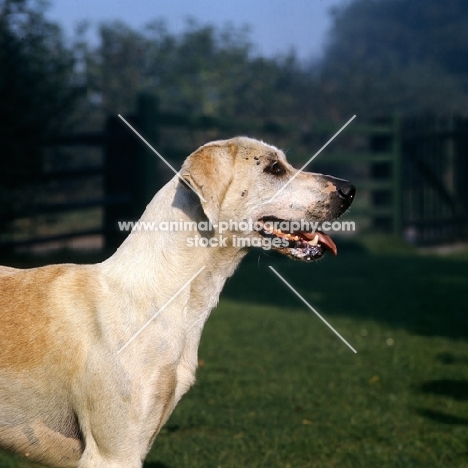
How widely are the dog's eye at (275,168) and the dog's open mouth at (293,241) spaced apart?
23cm

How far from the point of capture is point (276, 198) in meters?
3.80

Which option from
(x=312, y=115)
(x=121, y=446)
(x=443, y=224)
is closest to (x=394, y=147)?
(x=443, y=224)

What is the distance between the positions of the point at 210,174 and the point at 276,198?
0.40m

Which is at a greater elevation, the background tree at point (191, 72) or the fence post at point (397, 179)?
the background tree at point (191, 72)

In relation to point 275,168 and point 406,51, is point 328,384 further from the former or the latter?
point 406,51

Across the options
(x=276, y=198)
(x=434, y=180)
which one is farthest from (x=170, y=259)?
(x=434, y=180)

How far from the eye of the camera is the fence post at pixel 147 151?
40.4 ft

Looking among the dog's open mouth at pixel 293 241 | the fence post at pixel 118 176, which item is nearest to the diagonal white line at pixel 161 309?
the dog's open mouth at pixel 293 241

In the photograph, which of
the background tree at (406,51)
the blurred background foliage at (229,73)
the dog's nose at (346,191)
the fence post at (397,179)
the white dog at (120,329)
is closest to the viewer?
the white dog at (120,329)

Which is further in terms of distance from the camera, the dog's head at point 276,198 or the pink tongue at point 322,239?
the pink tongue at point 322,239

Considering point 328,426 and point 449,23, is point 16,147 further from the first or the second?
point 449,23

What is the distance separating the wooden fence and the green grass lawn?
2714 mm

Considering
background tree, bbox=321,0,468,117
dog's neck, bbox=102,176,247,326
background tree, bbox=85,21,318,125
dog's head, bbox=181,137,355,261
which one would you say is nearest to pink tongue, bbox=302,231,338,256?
dog's head, bbox=181,137,355,261

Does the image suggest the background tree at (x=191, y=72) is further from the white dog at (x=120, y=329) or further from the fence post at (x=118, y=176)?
the white dog at (x=120, y=329)
